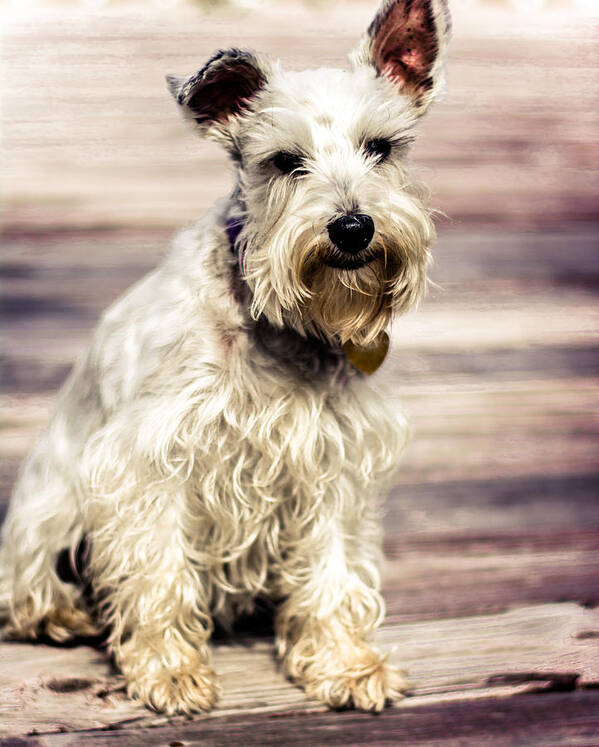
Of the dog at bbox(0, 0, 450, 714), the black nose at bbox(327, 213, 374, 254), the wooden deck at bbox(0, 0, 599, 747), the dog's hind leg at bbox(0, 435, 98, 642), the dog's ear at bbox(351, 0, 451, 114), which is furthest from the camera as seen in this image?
the dog's hind leg at bbox(0, 435, 98, 642)

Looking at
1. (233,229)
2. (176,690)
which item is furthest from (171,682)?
(233,229)

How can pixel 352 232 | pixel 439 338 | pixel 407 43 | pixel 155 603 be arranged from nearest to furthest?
pixel 352 232 → pixel 407 43 → pixel 155 603 → pixel 439 338

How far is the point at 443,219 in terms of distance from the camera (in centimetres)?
340

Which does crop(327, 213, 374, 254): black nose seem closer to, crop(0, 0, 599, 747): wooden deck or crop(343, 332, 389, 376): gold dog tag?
crop(343, 332, 389, 376): gold dog tag

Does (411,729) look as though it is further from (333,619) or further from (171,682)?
(171,682)

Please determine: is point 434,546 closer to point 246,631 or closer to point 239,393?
point 246,631

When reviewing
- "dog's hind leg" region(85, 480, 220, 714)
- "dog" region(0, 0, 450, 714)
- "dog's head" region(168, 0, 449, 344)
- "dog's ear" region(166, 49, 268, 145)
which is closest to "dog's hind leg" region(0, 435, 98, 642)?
"dog" region(0, 0, 450, 714)

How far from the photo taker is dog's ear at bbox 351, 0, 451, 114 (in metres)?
1.82

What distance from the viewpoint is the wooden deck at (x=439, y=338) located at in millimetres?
1923

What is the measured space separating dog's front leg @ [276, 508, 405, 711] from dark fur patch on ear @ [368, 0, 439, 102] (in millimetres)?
1028

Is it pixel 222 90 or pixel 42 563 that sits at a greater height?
pixel 222 90

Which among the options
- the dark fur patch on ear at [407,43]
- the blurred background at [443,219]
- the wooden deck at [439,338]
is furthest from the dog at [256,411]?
the blurred background at [443,219]

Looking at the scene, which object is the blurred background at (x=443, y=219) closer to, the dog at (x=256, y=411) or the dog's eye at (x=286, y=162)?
the dog at (x=256, y=411)

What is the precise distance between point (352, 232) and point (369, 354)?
1.18 ft
